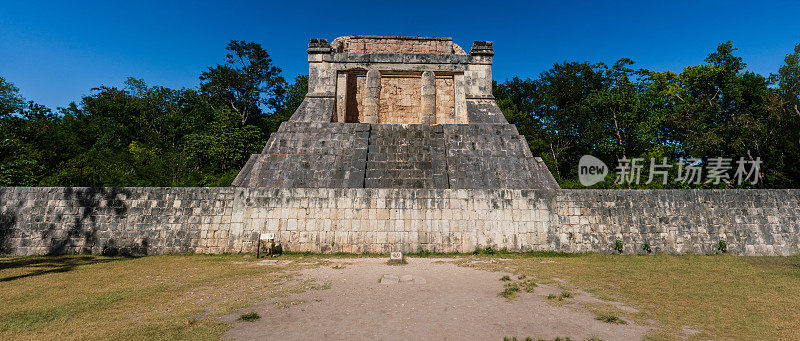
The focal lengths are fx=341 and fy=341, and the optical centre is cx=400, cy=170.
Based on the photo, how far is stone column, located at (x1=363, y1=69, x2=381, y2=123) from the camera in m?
17.0

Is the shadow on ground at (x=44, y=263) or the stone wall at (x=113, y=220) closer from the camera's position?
the shadow on ground at (x=44, y=263)

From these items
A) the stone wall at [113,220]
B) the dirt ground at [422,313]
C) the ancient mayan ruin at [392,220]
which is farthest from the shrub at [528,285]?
the stone wall at [113,220]

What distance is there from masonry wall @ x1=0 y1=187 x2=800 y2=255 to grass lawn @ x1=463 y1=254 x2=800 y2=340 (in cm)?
64

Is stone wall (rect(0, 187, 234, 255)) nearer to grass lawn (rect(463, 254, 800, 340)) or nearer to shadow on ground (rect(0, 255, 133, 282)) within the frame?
shadow on ground (rect(0, 255, 133, 282))

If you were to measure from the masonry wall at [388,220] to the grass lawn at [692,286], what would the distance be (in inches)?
25.1

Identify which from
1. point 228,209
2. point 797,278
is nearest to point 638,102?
point 797,278

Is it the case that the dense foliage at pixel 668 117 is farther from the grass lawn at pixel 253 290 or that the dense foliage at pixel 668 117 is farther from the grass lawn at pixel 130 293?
the grass lawn at pixel 130 293

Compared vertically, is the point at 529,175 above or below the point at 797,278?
above

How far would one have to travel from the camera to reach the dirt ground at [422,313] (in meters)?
3.81

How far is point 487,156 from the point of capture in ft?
40.0

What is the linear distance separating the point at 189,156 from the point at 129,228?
18142 mm

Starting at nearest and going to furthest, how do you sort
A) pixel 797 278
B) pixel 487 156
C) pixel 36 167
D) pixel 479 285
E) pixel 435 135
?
pixel 479 285 < pixel 797 278 < pixel 487 156 < pixel 435 135 < pixel 36 167

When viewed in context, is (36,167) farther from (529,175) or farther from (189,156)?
(529,175)

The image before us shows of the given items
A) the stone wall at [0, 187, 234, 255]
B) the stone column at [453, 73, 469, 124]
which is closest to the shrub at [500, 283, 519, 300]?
the stone wall at [0, 187, 234, 255]
